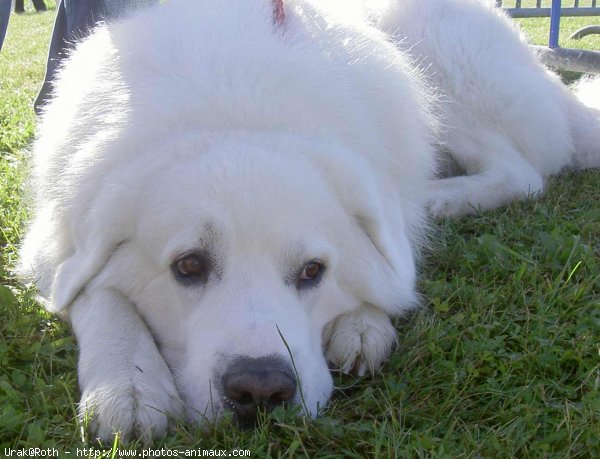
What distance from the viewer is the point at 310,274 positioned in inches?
89.5

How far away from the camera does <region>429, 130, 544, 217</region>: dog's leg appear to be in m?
3.74

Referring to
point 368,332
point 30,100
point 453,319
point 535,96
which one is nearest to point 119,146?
point 368,332

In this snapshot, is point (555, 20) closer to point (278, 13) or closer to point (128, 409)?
point (278, 13)

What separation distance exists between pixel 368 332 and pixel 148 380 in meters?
0.73

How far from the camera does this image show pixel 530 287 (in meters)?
2.71

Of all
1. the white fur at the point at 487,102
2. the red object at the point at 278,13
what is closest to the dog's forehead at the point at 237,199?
the red object at the point at 278,13

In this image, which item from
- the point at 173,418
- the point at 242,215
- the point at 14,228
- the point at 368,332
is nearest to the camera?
the point at 173,418

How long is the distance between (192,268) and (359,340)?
0.58m

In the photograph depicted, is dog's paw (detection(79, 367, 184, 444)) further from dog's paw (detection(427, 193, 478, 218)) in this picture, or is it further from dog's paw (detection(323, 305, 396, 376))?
dog's paw (detection(427, 193, 478, 218))

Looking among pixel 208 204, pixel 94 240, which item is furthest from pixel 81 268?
pixel 208 204

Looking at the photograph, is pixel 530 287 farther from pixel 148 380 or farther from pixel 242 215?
pixel 148 380

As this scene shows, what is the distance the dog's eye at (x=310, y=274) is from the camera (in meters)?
2.24

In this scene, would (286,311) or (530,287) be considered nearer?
(286,311)

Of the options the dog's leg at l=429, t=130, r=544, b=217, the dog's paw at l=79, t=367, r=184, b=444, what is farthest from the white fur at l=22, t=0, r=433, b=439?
the dog's leg at l=429, t=130, r=544, b=217
